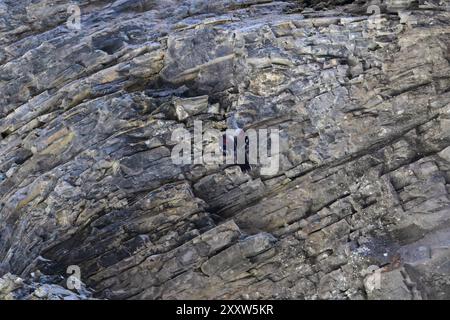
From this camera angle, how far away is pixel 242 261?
42.3ft

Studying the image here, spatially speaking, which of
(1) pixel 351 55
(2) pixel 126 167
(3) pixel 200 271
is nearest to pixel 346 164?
(1) pixel 351 55

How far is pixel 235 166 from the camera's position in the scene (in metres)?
14.3

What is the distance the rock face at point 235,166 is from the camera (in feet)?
42.2

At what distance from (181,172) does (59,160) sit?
321 centimetres

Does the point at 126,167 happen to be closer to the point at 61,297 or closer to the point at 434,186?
the point at 61,297

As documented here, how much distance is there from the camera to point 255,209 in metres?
13.8

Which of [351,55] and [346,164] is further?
[351,55]

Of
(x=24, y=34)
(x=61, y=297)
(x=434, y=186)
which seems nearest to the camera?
(x=61, y=297)

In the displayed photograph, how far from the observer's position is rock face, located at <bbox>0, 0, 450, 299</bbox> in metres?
12.9

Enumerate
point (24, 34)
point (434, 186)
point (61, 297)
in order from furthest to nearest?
point (24, 34) < point (434, 186) < point (61, 297)

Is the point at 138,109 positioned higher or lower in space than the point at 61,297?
higher
